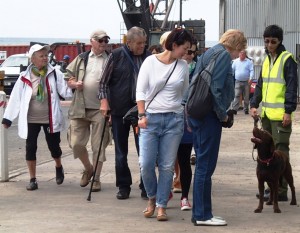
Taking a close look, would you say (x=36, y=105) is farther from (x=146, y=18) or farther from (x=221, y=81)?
(x=146, y=18)

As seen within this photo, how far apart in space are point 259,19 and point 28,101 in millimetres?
23714

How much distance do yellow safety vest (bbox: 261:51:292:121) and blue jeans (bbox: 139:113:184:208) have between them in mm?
1307

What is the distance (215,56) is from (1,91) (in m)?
4.32

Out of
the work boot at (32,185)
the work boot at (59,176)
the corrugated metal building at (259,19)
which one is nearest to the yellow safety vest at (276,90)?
the work boot at (59,176)

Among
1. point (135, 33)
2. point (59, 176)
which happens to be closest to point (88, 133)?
point (59, 176)

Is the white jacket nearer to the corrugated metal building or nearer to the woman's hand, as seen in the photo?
the woman's hand

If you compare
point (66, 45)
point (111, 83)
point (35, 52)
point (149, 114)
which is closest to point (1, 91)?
point (35, 52)

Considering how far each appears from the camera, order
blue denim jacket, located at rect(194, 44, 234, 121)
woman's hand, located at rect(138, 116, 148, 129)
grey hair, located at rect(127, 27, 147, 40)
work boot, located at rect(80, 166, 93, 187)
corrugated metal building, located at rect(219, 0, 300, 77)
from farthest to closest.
Result: corrugated metal building, located at rect(219, 0, 300, 77)
work boot, located at rect(80, 166, 93, 187)
grey hair, located at rect(127, 27, 147, 40)
woman's hand, located at rect(138, 116, 148, 129)
blue denim jacket, located at rect(194, 44, 234, 121)

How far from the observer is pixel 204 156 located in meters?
8.30

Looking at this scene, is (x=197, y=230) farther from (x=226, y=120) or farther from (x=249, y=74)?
(x=249, y=74)

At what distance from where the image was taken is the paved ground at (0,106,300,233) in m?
8.30

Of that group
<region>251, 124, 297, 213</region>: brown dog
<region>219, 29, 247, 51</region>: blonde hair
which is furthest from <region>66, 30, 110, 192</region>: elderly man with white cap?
<region>219, 29, 247, 51</region>: blonde hair

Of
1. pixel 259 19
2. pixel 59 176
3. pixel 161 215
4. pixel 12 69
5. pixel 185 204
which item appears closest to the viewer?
pixel 161 215

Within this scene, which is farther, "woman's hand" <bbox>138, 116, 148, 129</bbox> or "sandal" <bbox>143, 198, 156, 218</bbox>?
"sandal" <bbox>143, 198, 156, 218</bbox>
